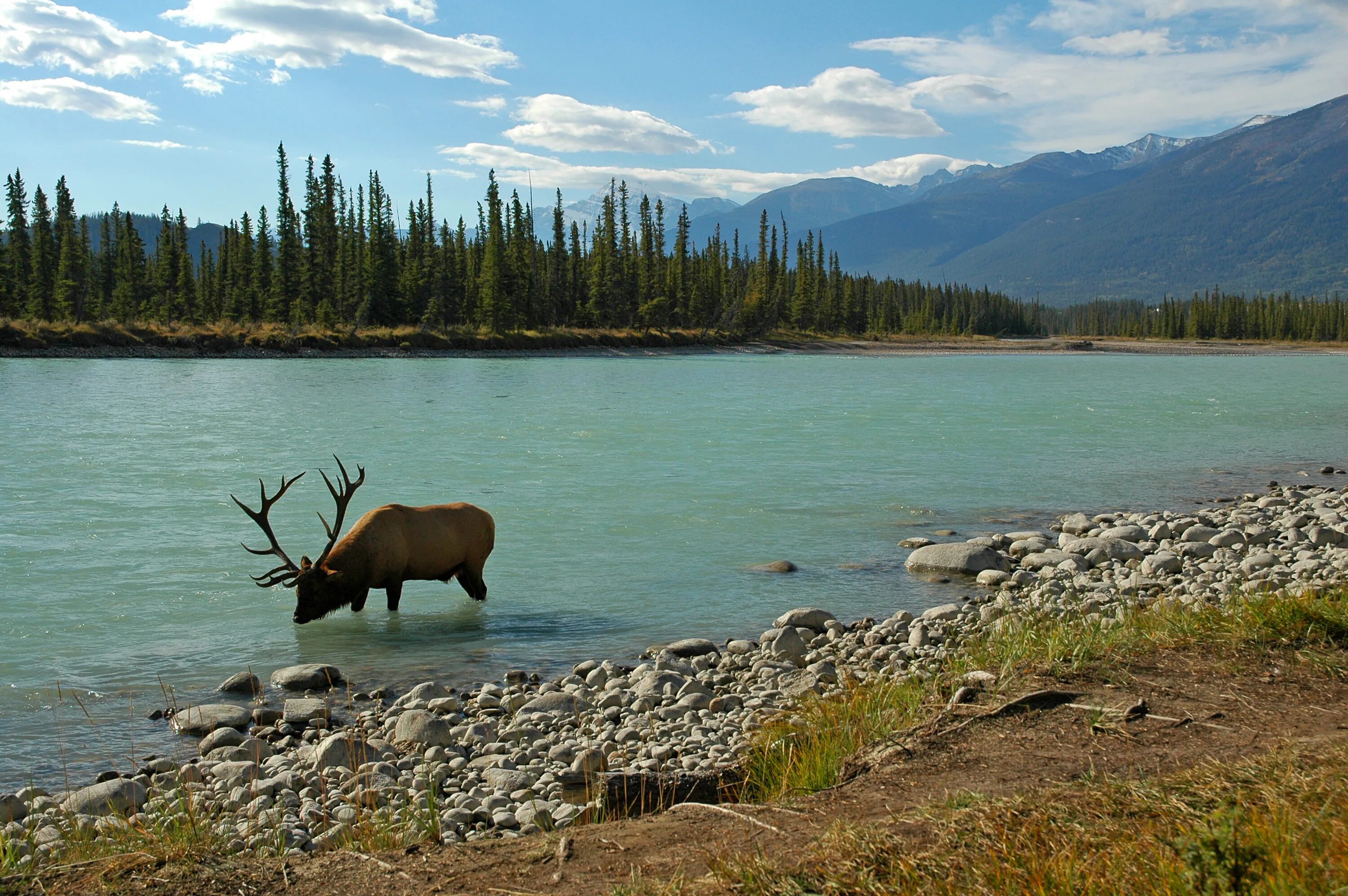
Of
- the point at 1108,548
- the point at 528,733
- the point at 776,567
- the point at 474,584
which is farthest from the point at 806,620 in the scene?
the point at 1108,548

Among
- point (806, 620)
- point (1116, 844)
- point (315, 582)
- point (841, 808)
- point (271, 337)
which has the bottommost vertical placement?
point (806, 620)

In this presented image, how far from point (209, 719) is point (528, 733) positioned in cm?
253

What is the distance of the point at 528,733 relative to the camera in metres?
7.24

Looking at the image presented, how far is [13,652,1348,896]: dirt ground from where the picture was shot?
386cm

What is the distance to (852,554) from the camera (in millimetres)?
14266

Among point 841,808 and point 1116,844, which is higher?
point 1116,844

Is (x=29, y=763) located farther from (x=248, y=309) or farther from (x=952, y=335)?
(x=952, y=335)

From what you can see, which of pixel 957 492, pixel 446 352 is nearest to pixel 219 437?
pixel 957 492

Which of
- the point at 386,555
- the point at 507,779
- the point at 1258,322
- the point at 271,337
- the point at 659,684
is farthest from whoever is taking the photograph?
the point at 1258,322

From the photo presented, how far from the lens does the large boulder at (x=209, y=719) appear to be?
7.46 metres

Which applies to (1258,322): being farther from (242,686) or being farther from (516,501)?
(242,686)

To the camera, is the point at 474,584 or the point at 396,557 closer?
the point at 396,557

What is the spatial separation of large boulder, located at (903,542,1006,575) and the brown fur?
5.71 m

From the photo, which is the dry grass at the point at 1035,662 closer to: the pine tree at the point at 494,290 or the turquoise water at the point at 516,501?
the turquoise water at the point at 516,501
